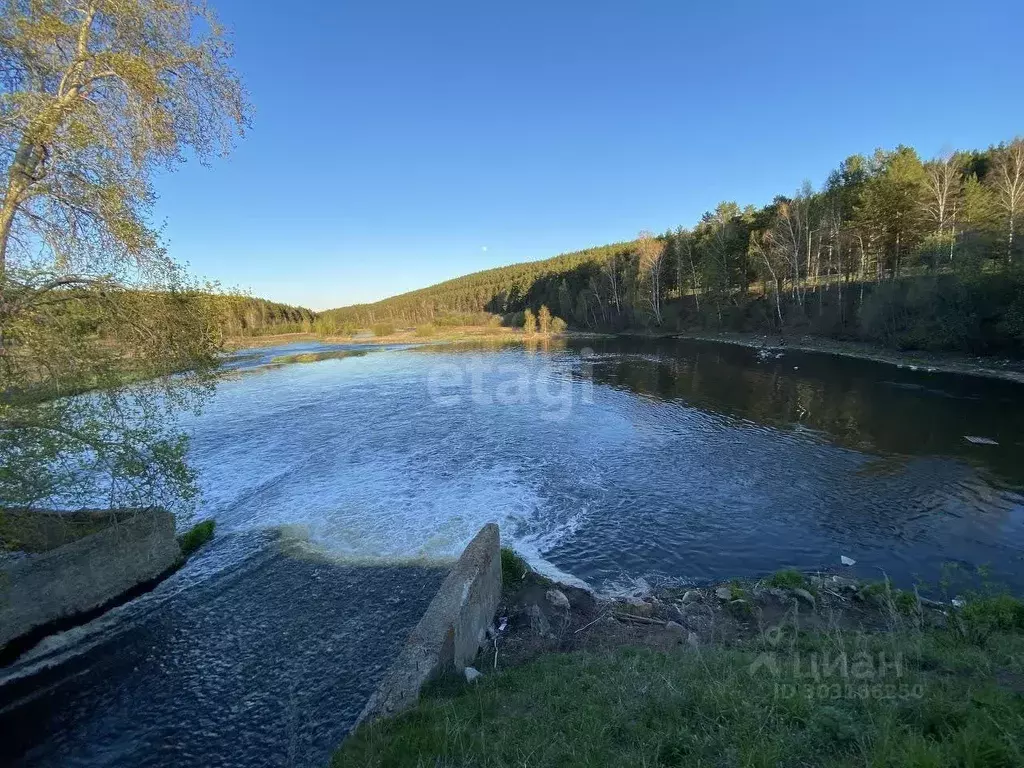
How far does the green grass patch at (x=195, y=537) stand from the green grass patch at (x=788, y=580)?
15.8 meters

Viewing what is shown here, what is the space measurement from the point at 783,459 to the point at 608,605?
1307 cm

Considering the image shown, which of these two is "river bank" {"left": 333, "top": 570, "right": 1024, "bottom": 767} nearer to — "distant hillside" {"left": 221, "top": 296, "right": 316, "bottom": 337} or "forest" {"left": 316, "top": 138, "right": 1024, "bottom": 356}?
"forest" {"left": 316, "top": 138, "right": 1024, "bottom": 356}

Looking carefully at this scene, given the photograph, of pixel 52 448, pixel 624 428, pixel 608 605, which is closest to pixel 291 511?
pixel 52 448

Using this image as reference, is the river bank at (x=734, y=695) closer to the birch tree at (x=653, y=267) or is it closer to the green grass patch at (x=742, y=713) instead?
the green grass patch at (x=742, y=713)

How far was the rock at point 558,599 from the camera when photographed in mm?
9672

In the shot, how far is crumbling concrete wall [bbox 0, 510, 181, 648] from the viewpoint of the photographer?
30.0 feet

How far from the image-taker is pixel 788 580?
391 inches

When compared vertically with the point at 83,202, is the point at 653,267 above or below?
above

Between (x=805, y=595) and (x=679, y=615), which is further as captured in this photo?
(x=805, y=595)

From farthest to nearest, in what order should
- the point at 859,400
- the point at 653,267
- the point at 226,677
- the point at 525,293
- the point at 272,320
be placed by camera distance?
the point at 272,320 < the point at 525,293 < the point at 653,267 < the point at 859,400 < the point at 226,677

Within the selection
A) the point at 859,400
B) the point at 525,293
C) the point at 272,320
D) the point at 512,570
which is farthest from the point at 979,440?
the point at 272,320

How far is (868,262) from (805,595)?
201 feet

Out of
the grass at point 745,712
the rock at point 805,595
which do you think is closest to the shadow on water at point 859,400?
the rock at point 805,595

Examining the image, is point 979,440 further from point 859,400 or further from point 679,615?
point 679,615
